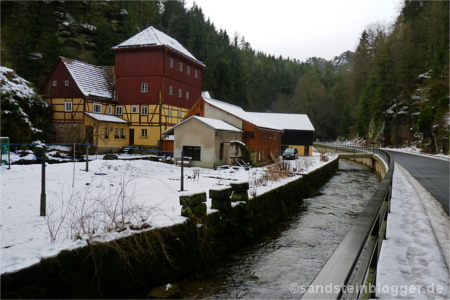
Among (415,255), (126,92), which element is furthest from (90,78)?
(415,255)

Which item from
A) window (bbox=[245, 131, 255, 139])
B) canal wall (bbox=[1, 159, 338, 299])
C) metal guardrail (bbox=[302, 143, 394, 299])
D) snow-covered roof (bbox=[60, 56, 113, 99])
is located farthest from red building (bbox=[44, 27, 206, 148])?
metal guardrail (bbox=[302, 143, 394, 299])

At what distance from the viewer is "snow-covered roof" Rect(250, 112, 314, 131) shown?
Answer: 146 feet

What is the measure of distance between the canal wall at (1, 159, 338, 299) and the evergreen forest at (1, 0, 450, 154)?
32152 millimetres

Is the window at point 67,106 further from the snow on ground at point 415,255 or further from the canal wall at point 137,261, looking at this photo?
the snow on ground at point 415,255

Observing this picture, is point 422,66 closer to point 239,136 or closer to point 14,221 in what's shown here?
point 239,136

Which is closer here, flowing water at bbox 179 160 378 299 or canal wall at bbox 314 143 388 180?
flowing water at bbox 179 160 378 299

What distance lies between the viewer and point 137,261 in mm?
5836

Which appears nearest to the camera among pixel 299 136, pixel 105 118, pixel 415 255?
pixel 415 255

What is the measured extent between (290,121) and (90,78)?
30.7 m

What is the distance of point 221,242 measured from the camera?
8406mm

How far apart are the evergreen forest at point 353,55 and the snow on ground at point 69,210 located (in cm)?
2479

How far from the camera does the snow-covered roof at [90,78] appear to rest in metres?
30.5

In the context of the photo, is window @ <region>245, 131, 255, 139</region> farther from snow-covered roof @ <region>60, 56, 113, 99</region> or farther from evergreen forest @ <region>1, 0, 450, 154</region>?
evergreen forest @ <region>1, 0, 450, 154</region>

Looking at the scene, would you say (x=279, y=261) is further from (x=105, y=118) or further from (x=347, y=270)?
(x=105, y=118)
